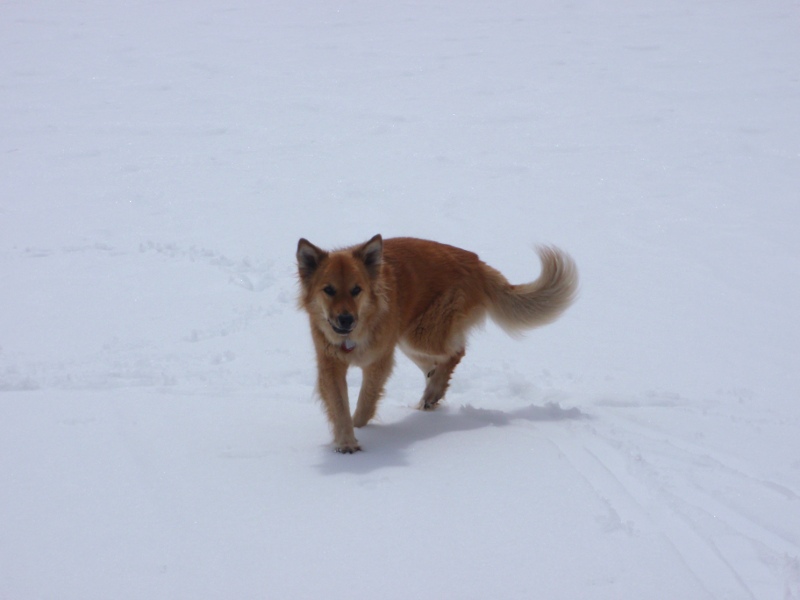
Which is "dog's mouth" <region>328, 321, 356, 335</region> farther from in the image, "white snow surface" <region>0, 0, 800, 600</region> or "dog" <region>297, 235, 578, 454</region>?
"white snow surface" <region>0, 0, 800, 600</region>

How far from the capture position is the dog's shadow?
473 cm

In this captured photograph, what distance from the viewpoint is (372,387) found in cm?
530

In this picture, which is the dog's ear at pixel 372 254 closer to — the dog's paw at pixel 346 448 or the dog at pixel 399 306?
the dog at pixel 399 306

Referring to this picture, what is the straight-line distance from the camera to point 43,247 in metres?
8.81

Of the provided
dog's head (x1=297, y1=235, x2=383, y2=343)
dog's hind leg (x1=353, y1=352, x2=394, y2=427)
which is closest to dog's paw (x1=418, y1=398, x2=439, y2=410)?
dog's hind leg (x1=353, y1=352, x2=394, y2=427)

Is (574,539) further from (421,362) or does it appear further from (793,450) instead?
(421,362)

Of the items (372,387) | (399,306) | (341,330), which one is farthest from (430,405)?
(341,330)

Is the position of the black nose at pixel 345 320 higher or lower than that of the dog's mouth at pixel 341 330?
higher

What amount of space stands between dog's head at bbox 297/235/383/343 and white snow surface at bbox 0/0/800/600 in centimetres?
80

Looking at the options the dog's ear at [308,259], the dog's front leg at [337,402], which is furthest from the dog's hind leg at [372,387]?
the dog's ear at [308,259]

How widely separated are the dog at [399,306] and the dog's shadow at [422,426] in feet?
0.38

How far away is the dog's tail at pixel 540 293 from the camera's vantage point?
598 centimetres

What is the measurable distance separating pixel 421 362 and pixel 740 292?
3989mm

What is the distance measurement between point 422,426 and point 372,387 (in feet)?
1.45
